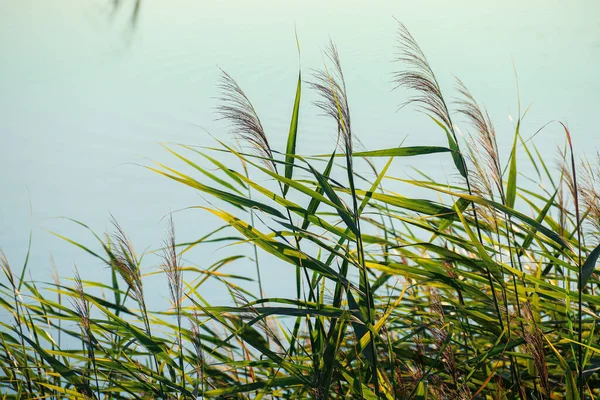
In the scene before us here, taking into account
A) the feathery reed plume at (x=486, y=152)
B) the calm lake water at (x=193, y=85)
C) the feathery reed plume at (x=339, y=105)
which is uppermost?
the calm lake water at (x=193, y=85)

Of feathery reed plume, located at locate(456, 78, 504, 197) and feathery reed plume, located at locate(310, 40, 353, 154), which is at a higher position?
feathery reed plume, located at locate(310, 40, 353, 154)

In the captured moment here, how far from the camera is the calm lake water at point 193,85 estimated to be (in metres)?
2.54

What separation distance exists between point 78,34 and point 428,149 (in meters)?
3.56

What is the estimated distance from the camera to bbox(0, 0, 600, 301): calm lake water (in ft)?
8.34

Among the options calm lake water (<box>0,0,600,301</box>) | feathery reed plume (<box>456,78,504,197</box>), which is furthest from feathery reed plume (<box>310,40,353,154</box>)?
calm lake water (<box>0,0,600,301</box>)

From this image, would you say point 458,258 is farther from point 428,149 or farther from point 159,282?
point 159,282

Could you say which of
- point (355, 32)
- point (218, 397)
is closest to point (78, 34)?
point (355, 32)

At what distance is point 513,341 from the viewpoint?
624 mm

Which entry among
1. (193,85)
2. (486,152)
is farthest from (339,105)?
(193,85)

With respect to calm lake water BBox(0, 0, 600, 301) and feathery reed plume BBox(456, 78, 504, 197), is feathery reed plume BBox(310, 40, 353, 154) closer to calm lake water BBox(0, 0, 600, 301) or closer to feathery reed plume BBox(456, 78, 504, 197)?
feathery reed plume BBox(456, 78, 504, 197)

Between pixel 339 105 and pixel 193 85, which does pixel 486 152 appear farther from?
pixel 193 85

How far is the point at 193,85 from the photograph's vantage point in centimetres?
323

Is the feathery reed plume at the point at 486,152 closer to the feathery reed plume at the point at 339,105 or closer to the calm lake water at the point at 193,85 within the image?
the feathery reed plume at the point at 339,105

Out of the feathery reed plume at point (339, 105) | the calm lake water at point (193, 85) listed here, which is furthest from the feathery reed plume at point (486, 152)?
the calm lake water at point (193, 85)
